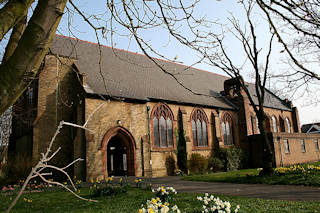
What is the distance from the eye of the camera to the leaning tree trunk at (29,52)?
157cm

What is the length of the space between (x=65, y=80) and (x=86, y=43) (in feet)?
17.3

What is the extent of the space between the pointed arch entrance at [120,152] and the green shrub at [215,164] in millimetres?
8090

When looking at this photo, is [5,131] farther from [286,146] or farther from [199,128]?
[286,146]

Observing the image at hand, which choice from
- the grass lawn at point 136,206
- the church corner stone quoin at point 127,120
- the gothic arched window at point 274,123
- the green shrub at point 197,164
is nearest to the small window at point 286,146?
the church corner stone quoin at point 127,120

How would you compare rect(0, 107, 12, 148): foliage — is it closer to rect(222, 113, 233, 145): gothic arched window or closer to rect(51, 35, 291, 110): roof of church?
rect(51, 35, 291, 110): roof of church

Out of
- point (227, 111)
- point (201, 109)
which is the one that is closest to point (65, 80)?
point (201, 109)

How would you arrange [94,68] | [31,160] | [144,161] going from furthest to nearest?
[94,68]
[144,161]
[31,160]

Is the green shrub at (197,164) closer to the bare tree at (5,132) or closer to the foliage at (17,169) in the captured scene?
the foliage at (17,169)

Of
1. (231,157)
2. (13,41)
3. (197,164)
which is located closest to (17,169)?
(197,164)

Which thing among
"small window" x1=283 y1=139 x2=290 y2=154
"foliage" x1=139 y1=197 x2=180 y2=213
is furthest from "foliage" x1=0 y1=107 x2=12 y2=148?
"small window" x1=283 y1=139 x2=290 y2=154

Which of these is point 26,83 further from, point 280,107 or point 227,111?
point 280,107

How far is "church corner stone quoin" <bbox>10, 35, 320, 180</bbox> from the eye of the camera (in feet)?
58.9

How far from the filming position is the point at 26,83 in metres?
1.71

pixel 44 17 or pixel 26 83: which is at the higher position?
pixel 44 17
